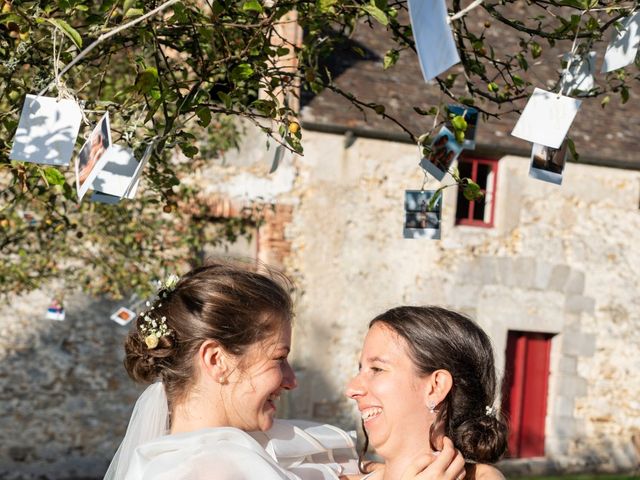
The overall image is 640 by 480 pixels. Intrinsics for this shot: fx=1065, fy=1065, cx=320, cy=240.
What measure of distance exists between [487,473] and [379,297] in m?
9.31

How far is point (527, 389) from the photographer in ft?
44.3

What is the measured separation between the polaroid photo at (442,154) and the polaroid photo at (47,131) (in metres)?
1.43

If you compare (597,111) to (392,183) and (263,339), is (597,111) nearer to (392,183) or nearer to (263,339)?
(392,183)

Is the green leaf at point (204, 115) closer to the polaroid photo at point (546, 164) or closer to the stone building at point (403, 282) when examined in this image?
the polaroid photo at point (546, 164)

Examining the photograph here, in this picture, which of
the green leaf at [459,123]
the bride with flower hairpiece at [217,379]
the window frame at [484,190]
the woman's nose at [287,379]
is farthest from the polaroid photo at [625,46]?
the window frame at [484,190]

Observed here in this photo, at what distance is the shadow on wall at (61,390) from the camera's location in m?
10.9

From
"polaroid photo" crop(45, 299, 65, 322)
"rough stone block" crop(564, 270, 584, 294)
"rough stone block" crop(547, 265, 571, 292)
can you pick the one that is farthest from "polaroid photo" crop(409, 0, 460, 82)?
"rough stone block" crop(564, 270, 584, 294)

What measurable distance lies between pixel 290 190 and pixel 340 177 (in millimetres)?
610

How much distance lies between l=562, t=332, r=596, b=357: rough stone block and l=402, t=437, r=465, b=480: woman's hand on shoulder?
10650 mm

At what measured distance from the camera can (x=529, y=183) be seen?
1316 cm

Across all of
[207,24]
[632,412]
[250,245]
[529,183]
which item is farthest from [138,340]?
[632,412]

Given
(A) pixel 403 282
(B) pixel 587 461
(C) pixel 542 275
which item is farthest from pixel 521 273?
(B) pixel 587 461

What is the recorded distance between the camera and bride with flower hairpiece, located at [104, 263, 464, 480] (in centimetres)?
293

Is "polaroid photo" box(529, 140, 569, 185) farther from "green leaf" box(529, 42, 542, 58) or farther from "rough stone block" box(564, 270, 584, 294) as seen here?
"rough stone block" box(564, 270, 584, 294)
